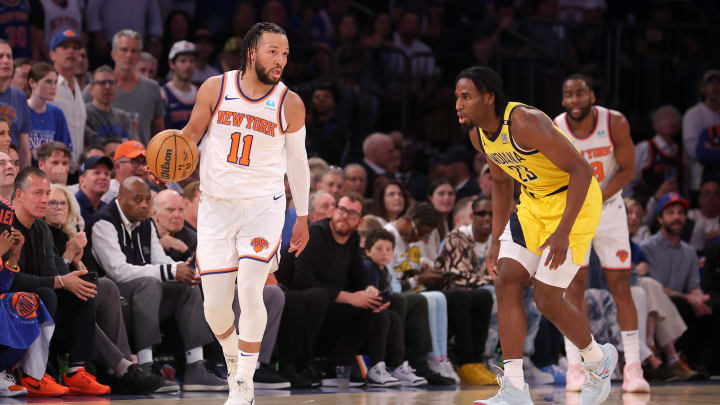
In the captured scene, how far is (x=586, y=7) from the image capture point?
567 inches

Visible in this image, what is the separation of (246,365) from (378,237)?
2.90 m

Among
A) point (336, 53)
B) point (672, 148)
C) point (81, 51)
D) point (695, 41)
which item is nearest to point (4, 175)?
point (81, 51)

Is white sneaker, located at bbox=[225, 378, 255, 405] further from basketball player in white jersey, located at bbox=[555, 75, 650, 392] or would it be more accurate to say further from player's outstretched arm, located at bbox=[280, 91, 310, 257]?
basketball player in white jersey, located at bbox=[555, 75, 650, 392]

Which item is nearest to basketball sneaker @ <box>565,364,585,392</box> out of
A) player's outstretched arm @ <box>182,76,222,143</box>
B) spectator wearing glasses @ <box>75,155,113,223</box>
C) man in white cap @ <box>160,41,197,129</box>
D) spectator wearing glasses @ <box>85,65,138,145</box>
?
player's outstretched arm @ <box>182,76,222,143</box>

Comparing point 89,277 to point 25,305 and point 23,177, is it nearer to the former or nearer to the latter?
point 25,305

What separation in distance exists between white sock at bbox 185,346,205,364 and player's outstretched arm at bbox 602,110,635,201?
309cm

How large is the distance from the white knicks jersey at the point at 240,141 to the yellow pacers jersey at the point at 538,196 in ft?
3.88

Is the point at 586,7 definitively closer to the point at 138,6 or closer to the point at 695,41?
the point at 695,41

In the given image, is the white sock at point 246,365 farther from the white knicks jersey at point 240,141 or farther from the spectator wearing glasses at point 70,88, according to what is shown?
the spectator wearing glasses at point 70,88

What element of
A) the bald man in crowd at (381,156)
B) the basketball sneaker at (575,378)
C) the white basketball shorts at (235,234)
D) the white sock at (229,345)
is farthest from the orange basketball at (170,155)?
the bald man in crowd at (381,156)

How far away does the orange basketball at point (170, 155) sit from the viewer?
223 inches

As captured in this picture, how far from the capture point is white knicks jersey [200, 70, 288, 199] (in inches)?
229

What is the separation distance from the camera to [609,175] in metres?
7.83

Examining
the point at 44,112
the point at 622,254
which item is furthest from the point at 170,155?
the point at 622,254
